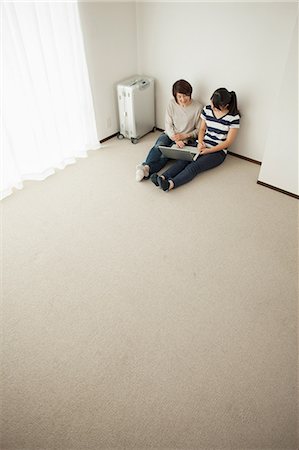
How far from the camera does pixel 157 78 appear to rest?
2.76 metres

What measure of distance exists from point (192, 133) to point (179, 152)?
13.4 inches

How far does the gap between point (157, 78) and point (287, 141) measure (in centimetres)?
147

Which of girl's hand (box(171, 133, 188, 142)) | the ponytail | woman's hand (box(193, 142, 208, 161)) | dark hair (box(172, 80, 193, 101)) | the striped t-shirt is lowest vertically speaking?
woman's hand (box(193, 142, 208, 161))

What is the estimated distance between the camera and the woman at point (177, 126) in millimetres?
2314

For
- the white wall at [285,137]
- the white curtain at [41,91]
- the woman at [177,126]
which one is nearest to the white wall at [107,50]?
the white curtain at [41,91]

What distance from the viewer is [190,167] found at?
2.29 m

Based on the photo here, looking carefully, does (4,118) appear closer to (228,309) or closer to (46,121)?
(46,121)

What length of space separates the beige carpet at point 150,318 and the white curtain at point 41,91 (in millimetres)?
310

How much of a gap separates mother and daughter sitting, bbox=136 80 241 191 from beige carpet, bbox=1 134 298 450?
0.14m

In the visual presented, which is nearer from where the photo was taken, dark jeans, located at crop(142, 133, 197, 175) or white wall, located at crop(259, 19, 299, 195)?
white wall, located at crop(259, 19, 299, 195)

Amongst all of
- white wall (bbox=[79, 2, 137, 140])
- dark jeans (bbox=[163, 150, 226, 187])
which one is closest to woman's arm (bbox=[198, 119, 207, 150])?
dark jeans (bbox=[163, 150, 226, 187])

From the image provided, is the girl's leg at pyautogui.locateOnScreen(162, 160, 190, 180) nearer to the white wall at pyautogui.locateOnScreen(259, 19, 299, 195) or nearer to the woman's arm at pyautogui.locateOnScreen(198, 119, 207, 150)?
the woman's arm at pyautogui.locateOnScreen(198, 119, 207, 150)

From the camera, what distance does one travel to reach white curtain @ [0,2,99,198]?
74.4 inches

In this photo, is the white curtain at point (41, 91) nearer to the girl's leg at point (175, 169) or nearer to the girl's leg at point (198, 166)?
the girl's leg at point (175, 169)
